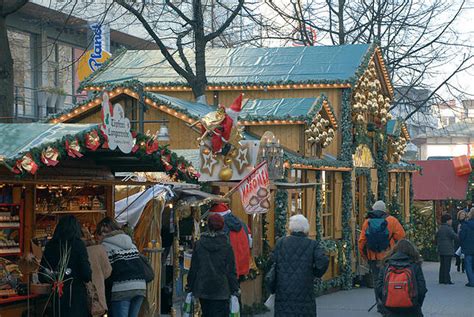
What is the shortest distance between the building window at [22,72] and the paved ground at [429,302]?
1705cm

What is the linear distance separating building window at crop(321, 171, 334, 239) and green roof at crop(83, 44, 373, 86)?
2452mm

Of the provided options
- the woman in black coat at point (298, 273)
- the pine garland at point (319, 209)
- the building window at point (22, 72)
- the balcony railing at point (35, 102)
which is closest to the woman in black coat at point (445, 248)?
the pine garland at point (319, 209)

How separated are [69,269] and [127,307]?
1195 millimetres

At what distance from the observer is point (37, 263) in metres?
11.2

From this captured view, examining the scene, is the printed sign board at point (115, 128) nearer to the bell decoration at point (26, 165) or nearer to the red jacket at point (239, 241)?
the bell decoration at point (26, 165)

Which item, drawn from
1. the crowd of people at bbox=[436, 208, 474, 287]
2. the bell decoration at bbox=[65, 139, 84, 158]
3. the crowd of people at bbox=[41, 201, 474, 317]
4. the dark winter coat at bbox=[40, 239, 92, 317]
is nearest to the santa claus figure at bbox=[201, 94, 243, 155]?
the crowd of people at bbox=[41, 201, 474, 317]

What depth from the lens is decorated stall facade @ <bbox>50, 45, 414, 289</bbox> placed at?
18.8 metres

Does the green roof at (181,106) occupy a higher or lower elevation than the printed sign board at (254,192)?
higher

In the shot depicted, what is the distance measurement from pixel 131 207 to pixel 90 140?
4.15 m

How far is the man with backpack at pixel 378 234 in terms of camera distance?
1617 centimetres

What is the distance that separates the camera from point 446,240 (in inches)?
896

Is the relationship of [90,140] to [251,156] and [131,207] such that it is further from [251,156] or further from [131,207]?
[251,156]

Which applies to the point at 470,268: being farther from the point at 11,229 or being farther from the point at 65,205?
the point at 11,229

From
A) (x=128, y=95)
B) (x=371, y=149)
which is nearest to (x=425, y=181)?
(x=371, y=149)
